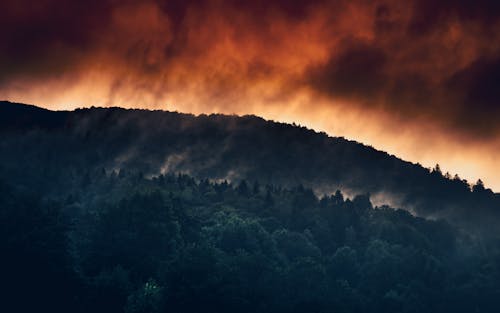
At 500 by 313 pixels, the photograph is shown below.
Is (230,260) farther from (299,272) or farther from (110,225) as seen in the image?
(110,225)

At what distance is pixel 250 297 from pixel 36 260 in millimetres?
30274

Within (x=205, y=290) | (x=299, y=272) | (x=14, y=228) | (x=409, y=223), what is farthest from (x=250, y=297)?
(x=409, y=223)

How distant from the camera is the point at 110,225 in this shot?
12412 cm

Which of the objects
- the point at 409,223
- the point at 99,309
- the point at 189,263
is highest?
the point at 409,223

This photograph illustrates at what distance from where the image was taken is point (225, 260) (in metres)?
118

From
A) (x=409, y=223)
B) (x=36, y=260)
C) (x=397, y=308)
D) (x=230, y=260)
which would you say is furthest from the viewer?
(x=409, y=223)

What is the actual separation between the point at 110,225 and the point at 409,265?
65.0 meters

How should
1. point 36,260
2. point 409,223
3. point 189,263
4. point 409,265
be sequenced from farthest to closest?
1. point 409,223
2. point 409,265
3. point 189,263
4. point 36,260

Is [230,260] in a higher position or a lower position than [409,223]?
lower

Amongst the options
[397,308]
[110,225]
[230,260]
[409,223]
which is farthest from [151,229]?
[409,223]

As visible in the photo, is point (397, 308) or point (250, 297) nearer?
point (250, 297)

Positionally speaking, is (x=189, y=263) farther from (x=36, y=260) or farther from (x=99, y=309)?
(x=36, y=260)

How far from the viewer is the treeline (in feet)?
321

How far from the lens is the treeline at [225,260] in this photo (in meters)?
97.8
